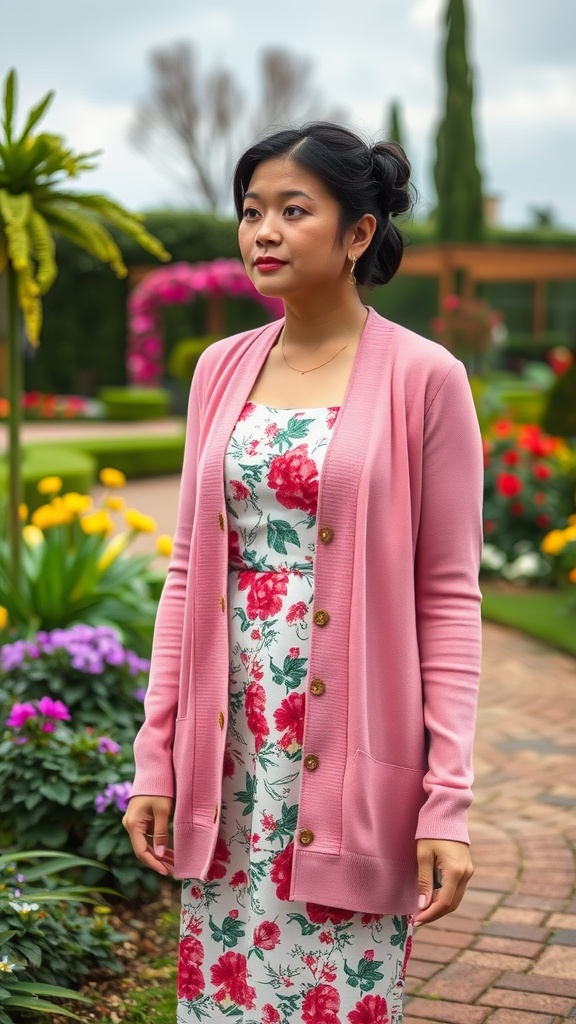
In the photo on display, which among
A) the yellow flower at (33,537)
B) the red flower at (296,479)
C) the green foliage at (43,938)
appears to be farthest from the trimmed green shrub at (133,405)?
the red flower at (296,479)

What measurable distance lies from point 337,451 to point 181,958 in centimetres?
84

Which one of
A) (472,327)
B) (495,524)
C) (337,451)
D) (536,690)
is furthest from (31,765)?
(472,327)

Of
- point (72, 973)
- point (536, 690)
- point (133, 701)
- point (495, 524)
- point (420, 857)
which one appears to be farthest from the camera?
point (495, 524)

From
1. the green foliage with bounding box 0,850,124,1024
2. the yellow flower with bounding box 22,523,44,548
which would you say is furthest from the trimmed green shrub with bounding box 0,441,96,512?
the green foliage with bounding box 0,850,124,1024

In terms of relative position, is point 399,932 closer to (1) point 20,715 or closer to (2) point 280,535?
(2) point 280,535

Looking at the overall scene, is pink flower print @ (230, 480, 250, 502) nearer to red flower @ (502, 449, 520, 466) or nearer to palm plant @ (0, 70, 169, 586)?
palm plant @ (0, 70, 169, 586)

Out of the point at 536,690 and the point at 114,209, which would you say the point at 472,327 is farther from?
the point at 114,209

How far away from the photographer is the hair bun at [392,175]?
70.9 inches

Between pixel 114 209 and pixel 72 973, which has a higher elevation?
pixel 114 209

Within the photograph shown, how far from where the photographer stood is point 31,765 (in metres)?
3.04

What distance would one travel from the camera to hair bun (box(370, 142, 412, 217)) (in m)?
1.80

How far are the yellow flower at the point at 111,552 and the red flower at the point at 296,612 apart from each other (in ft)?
9.20

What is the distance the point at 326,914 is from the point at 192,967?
28cm

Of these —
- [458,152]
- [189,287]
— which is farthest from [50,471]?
[458,152]
